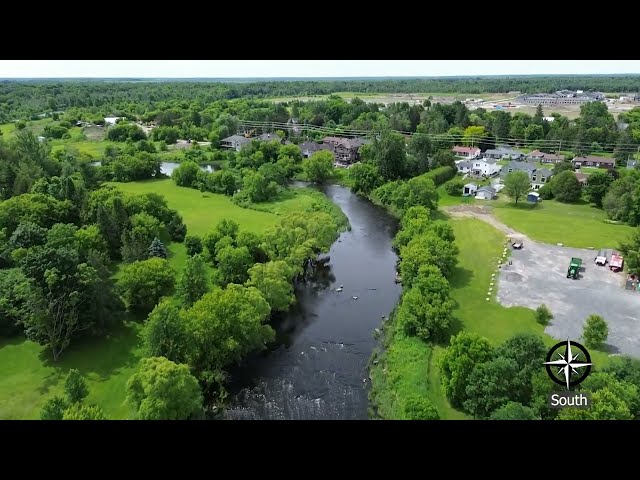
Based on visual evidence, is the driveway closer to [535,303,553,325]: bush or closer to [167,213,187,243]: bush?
[535,303,553,325]: bush

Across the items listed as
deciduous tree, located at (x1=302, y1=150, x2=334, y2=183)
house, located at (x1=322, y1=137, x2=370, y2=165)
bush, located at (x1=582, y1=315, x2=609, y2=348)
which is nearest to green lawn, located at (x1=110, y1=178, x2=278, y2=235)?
deciduous tree, located at (x1=302, y1=150, x2=334, y2=183)

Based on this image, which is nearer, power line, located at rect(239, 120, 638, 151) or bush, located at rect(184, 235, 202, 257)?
bush, located at rect(184, 235, 202, 257)

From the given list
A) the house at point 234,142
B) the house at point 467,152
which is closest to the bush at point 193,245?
the house at point 234,142

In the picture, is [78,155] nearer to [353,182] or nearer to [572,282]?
[353,182]

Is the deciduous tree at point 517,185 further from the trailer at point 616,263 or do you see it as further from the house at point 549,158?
the house at point 549,158

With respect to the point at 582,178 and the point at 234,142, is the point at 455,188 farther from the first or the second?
the point at 234,142

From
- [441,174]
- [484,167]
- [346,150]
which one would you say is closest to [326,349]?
[441,174]
